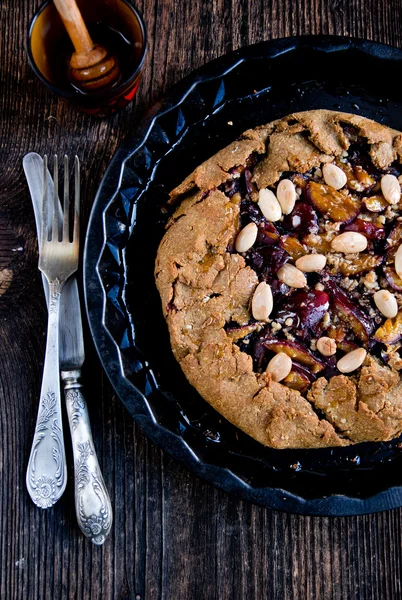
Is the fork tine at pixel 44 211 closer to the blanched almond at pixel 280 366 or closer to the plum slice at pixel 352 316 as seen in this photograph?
the blanched almond at pixel 280 366

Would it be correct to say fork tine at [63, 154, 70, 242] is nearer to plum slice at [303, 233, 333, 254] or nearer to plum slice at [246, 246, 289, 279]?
plum slice at [246, 246, 289, 279]

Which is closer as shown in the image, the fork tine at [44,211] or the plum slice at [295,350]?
the plum slice at [295,350]

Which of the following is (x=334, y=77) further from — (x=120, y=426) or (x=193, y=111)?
(x=120, y=426)

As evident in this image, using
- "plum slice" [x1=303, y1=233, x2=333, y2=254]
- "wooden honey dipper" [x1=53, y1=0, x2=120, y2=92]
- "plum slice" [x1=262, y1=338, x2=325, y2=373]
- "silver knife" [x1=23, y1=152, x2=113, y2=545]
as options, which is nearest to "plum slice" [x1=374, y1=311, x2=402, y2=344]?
"plum slice" [x1=262, y1=338, x2=325, y2=373]

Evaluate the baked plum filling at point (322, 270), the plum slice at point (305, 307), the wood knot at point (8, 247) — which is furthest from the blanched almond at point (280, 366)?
the wood knot at point (8, 247)

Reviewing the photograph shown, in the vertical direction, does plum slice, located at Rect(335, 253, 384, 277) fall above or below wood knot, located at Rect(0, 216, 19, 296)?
below

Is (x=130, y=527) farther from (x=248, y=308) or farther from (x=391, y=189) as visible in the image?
(x=391, y=189)
